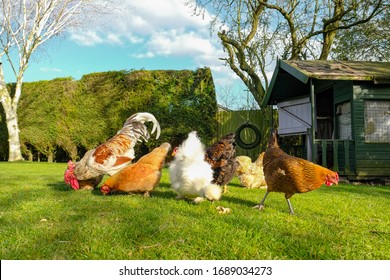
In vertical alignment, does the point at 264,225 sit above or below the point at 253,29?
below

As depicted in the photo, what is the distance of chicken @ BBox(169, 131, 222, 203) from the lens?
16.4ft

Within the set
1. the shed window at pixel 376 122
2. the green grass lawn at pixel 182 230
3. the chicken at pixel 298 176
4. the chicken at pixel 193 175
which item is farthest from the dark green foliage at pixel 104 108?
the chicken at pixel 298 176

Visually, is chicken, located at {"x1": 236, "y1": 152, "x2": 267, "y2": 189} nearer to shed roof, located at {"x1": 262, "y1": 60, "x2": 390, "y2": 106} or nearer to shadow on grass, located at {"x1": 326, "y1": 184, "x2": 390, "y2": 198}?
shadow on grass, located at {"x1": 326, "y1": 184, "x2": 390, "y2": 198}

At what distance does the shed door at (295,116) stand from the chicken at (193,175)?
985 cm

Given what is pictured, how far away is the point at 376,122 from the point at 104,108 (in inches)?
522

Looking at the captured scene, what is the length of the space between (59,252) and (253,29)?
18367mm

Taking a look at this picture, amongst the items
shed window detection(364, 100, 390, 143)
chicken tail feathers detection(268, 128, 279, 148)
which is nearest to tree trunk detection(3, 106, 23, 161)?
shed window detection(364, 100, 390, 143)

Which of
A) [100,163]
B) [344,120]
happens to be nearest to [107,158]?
[100,163]

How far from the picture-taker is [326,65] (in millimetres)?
12750

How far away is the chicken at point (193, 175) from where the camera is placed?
4996mm

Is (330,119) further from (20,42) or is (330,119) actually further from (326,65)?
(20,42)

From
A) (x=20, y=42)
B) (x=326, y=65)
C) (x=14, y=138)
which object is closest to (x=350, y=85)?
(x=326, y=65)

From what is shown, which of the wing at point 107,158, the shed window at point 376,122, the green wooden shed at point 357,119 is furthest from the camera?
the shed window at point 376,122

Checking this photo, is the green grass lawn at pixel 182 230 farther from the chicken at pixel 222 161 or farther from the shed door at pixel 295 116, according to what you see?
the shed door at pixel 295 116
